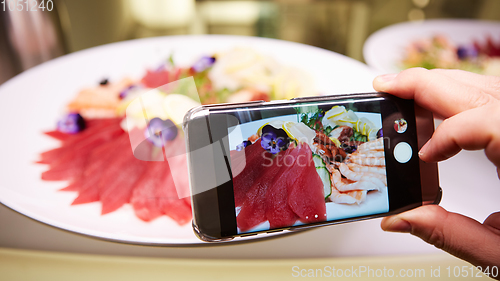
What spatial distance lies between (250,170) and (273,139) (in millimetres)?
55

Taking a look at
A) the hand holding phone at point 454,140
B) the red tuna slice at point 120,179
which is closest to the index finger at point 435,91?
the hand holding phone at point 454,140

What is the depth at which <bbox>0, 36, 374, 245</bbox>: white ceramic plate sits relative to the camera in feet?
1.51

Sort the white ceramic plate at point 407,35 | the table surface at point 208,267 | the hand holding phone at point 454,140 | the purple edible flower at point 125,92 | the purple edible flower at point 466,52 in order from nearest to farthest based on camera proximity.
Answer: the hand holding phone at point 454,140, the table surface at point 208,267, the purple edible flower at point 125,92, the white ceramic plate at point 407,35, the purple edible flower at point 466,52

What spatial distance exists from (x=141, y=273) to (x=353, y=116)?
0.40m

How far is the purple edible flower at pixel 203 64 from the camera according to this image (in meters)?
0.81

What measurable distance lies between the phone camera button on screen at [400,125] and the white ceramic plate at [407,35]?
1.61 feet

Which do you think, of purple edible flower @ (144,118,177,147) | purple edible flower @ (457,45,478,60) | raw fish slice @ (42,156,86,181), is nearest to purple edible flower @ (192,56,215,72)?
purple edible flower @ (144,118,177,147)

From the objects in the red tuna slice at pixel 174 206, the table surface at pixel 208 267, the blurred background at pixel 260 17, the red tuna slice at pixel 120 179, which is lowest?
the table surface at pixel 208 267

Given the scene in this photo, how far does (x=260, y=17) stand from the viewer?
124 cm

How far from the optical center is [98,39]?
111 cm

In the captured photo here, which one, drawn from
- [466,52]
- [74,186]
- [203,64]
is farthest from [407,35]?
[74,186]

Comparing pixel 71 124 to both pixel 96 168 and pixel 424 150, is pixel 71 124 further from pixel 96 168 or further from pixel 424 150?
pixel 424 150

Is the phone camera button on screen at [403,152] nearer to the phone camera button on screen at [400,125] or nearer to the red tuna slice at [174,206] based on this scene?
the phone camera button on screen at [400,125]

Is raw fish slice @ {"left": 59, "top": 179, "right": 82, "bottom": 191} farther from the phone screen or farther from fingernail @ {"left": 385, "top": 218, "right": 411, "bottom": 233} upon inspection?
fingernail @ {"left": 385, "top": 218, "right": 411, "bottom": 233}
